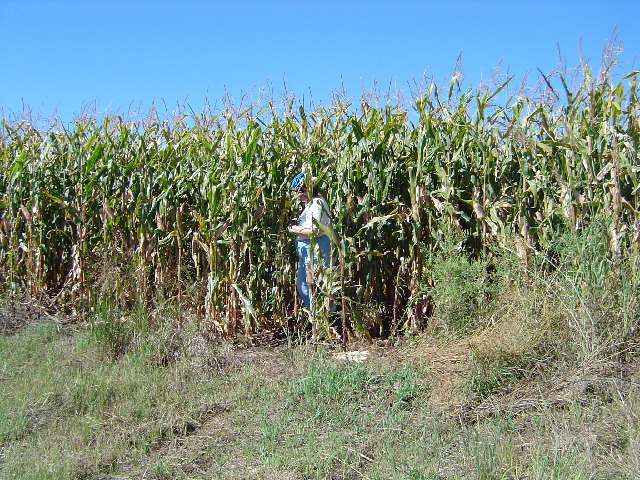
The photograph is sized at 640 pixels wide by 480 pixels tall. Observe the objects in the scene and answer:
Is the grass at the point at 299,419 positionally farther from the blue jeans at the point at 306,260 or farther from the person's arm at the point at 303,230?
the person's arm at the point at 303,230

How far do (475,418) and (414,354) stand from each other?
3.87ft

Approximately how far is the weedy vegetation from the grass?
0.8 inches

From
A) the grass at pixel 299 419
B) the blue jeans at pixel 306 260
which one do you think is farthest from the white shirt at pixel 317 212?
the grass at pixel 299 419

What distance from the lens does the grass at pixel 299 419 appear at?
13.4 feet

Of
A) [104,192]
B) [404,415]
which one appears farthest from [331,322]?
[104,192]

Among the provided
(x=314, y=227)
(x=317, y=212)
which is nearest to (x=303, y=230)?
(x=314, y=227)

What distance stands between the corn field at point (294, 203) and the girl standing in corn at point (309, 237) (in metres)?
0.19

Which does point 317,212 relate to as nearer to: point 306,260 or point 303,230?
point 303,230

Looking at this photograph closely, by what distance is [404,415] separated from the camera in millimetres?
4785

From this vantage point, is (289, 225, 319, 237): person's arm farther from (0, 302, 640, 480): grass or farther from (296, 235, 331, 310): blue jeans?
(0, 302, 640, 480): grass

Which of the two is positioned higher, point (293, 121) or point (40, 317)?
point (293, 121)

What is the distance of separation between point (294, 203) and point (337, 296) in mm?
1213

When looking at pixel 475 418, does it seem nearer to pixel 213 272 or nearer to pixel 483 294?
pixel 483 294

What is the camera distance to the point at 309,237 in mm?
6523
